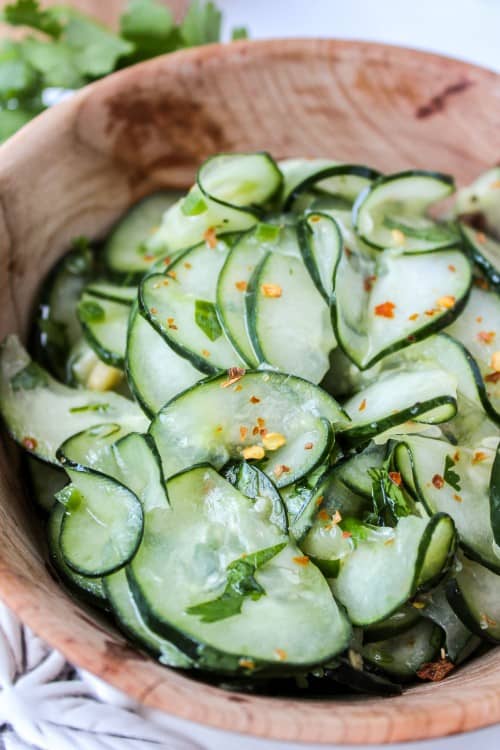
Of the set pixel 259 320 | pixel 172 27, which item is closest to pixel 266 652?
pixel 259 320

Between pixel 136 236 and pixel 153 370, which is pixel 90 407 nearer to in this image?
pixel 153 370

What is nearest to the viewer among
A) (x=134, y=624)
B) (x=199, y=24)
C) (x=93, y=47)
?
(x=134, y=624)

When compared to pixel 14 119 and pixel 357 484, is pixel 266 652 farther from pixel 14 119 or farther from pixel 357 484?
pixel 14 119

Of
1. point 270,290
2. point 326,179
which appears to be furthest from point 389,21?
point 270,290

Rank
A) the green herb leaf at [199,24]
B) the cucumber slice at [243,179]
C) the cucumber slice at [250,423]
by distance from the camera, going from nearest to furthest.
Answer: the cucumber slice at [250,423] → the cucumber slice at [243,179] → the green herb leaf at [199,24]

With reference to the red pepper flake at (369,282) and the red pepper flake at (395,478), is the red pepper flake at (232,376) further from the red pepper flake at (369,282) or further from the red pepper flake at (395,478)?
the red pepper flake at (369,282)

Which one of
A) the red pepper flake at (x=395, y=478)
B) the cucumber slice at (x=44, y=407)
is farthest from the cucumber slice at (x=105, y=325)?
the red pepper flake at (x=395, y=478)
